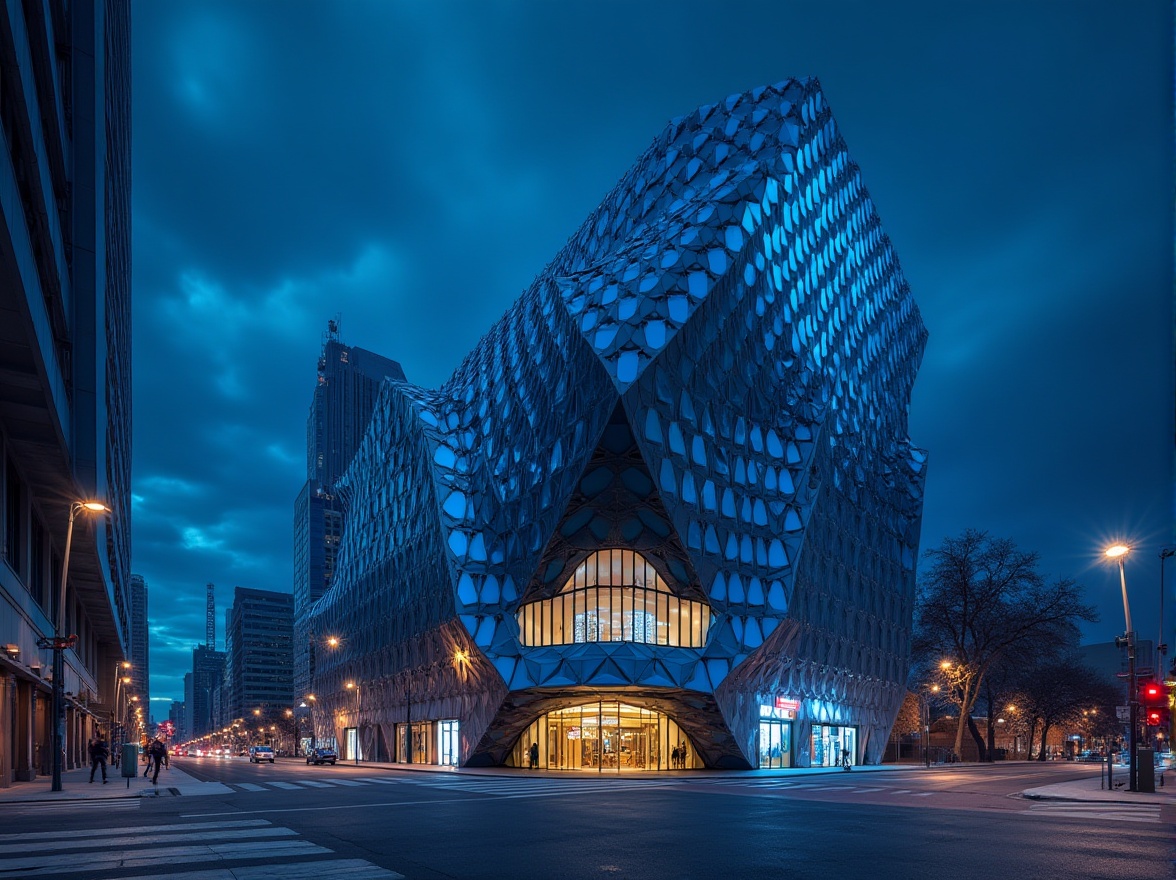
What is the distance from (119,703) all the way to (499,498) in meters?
88.0

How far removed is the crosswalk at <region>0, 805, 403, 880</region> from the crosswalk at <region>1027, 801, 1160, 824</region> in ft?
58.2

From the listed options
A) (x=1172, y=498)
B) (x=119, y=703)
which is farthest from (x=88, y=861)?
(x=119, y=703)

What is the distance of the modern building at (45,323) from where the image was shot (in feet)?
68.2

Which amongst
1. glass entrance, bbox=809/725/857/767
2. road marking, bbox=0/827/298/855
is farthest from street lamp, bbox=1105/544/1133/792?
glass entrance, bbox=809/725/857/767

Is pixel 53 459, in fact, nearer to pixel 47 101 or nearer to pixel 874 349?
pixel 47 101

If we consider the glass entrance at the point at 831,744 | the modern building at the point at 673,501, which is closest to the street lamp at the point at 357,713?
the modern building at the point at 673,501

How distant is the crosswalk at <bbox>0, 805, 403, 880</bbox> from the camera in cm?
1234

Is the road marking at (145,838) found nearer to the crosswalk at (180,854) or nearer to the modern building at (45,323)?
the crosswalk at (180,854)

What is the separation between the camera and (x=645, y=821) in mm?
19750

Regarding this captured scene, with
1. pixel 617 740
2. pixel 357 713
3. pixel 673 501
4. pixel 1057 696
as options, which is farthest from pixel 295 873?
pixel 1057 696

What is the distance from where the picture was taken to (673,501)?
4972cm

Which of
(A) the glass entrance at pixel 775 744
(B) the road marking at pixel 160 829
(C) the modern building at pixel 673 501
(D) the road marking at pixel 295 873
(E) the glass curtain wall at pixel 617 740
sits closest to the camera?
(D) the road marking at pixel 295 873

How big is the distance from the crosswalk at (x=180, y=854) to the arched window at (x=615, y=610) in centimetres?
3631

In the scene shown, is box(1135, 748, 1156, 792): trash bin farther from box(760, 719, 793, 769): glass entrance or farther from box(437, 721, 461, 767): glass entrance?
box(437, 721, 461, 767): glass entrance
